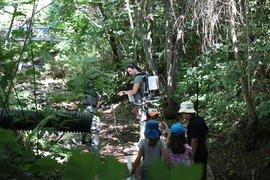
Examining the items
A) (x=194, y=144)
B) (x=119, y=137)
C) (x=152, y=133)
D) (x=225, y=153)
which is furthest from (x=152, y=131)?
(x=119, y=137)

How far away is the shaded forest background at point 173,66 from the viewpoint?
279 cm

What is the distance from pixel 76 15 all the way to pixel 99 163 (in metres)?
10.5

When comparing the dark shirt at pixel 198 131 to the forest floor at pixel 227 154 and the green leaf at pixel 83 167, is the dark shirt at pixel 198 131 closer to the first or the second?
the forest floor at pixel 227 154

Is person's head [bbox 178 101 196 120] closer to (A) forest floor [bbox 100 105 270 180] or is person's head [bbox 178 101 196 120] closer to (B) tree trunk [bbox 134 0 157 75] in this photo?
(A) forest floor [bbox 100 105 270 180]

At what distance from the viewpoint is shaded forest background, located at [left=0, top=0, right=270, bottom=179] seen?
9.14 feet

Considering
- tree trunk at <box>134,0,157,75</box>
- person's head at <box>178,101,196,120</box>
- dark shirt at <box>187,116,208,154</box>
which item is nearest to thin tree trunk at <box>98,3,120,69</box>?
tree trunk at <box>134,0,157,75</box>

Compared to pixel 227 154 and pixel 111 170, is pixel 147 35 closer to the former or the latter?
pixel 227 154

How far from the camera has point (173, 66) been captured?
31.4 ft

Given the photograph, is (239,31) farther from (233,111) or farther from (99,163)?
(99,163)

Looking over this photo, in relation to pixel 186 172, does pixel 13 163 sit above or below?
below

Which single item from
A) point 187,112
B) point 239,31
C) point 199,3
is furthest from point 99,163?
point 239,31

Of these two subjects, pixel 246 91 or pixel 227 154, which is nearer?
pixel 246 91

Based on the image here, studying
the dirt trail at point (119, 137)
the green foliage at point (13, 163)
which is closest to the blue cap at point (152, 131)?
the green foliage at point (13, 163)

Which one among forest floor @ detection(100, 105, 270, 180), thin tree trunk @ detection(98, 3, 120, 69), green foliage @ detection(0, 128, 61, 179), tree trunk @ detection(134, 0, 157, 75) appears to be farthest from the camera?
thin tree trunk @ detection(98, 3, 120, 69)
